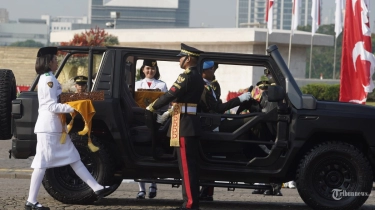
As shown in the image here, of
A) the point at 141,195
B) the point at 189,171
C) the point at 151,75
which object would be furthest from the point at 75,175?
the point at 151,75

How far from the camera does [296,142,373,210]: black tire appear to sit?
10.0 metres

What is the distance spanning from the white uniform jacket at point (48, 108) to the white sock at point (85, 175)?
399mm

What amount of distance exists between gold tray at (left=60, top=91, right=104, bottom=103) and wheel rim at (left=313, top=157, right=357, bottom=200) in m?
2.40

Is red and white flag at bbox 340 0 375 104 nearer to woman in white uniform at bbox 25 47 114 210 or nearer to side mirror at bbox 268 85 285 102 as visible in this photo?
side mirror at bbox 268 85 285 102

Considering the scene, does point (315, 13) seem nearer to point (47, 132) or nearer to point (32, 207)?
point (47, 132)

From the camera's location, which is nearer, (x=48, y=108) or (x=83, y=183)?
(x=48, y=108)

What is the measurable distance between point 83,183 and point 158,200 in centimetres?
126

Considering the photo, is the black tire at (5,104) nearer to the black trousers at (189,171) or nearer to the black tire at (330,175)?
the black trousers at (189,171)

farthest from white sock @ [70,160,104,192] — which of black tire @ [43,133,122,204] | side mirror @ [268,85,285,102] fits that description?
side mirror @ [268,85,285,102]

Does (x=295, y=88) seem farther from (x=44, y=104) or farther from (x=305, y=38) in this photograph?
(x=305, y=38)

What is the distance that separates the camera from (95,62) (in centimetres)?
1038

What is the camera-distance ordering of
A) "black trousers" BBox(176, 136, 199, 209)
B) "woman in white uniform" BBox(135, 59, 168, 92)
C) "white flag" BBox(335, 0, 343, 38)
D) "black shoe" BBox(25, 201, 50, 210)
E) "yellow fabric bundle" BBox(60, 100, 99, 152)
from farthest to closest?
1. "white flag" BBox(335, 0, 343, 38)
2. "woman in white uniform" BBox(135, 59, 168, 92)
3. "yellow fabric bundle" BBox(60, 100, 99, 152)
4. "black trousers" BBox(176, 136, 199, 209)
5. "black shoe" BBox(25, 201, 50, 210)

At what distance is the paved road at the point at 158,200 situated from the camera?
10.1 meters

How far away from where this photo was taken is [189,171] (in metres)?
9.44
